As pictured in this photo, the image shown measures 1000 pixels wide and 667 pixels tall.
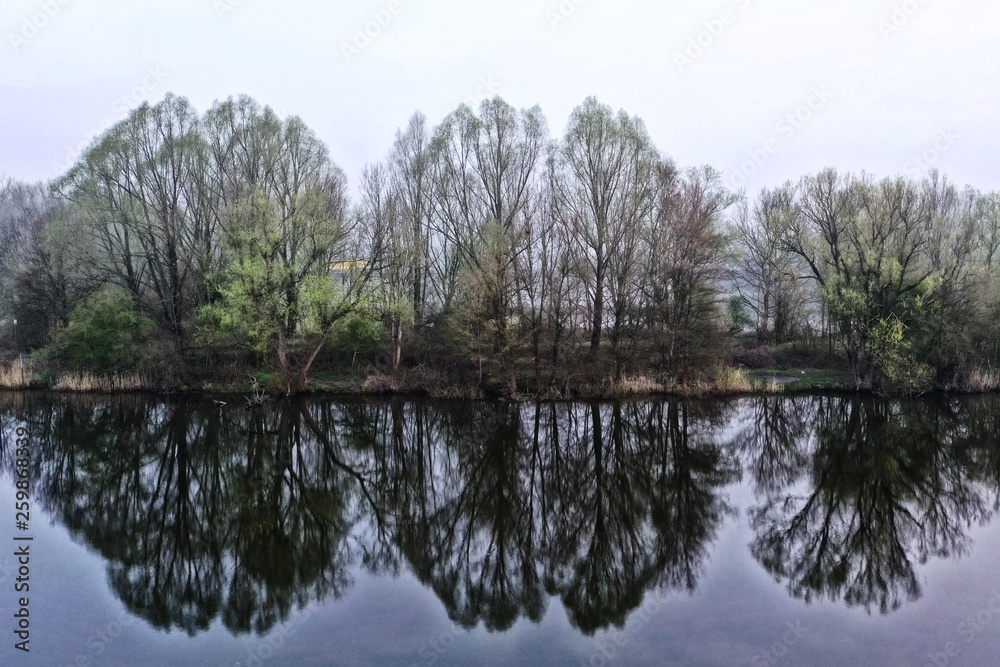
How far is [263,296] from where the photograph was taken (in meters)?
24.0

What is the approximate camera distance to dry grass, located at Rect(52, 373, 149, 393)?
1016 inches

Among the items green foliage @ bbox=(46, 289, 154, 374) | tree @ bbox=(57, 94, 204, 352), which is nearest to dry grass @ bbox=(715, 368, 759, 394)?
tree @ bbox=(57, 94, 204, 352)

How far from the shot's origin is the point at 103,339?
26312 millimetres

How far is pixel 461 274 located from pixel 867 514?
1726cm

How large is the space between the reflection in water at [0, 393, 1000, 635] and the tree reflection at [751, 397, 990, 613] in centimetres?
5

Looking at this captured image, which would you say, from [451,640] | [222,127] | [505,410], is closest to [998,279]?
[505,410]

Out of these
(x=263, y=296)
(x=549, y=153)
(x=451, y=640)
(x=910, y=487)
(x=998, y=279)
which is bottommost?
(x=451, y=640)

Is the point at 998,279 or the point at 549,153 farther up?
the point at 549,153

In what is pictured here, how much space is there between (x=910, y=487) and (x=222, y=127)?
1126 inches

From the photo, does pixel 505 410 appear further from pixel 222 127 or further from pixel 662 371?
pixel 222 127

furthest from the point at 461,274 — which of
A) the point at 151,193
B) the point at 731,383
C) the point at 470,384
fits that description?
the point at 151,193

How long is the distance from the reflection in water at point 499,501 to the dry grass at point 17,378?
256 inches

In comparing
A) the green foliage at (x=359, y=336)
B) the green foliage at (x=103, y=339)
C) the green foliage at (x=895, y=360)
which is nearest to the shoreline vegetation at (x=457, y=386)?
the green foliage at (x=103, y=339)

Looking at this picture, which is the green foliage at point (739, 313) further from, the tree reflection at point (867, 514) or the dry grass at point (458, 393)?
the tree reflection at point (867, 514)
